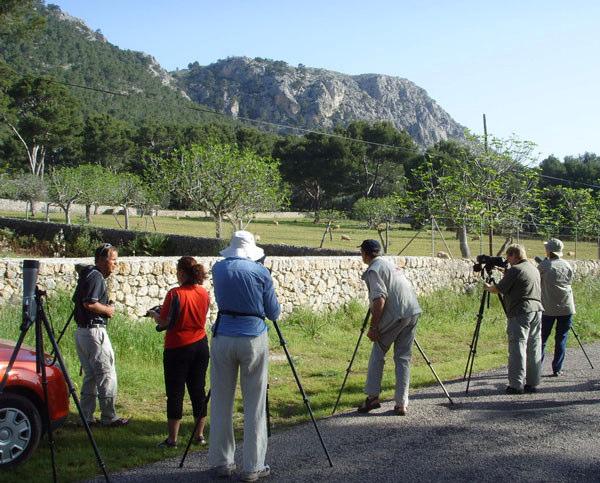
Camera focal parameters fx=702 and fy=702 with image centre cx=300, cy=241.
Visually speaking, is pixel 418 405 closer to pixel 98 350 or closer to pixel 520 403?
pixel 520 403

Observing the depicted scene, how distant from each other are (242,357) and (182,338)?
3.65ft

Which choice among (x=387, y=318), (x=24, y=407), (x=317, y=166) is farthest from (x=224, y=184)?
(x=317, y=166)

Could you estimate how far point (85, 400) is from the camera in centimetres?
653

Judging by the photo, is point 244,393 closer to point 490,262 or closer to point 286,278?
point 490,262

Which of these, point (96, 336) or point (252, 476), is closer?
point (252, 476)

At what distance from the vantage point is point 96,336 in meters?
6.34

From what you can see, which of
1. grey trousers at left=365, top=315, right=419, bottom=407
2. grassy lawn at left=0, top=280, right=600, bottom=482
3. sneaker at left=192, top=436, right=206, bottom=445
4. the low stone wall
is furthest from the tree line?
sneaker at left=192, top=436, right=206, bottom=445

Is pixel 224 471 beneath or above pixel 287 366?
above

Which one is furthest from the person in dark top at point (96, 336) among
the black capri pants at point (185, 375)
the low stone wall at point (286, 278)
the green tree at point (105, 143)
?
the green tree at point (105, 143)

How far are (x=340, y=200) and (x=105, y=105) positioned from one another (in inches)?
1918

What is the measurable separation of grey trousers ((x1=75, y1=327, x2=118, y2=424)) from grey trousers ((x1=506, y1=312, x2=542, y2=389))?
439 cm

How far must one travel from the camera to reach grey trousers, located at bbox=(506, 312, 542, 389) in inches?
313

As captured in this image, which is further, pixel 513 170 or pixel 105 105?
pixel 105 105

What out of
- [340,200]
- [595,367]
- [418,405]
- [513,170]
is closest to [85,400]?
[418,405]
